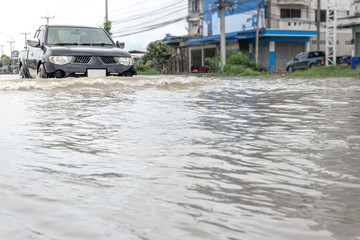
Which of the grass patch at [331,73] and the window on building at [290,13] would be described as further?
the window on building at [290,13]

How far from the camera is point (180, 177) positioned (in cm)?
238

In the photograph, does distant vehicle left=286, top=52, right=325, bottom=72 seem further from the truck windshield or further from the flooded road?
the flooded road

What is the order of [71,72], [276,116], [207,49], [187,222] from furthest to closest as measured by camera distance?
[207,49] → [71,72] → [276,116] → [187,222]

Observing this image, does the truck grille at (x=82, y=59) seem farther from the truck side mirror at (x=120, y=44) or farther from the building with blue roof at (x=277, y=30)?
the building with blue roof at (x=277, y=30)

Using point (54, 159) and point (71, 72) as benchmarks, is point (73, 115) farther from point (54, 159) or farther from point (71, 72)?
point (71, 72)

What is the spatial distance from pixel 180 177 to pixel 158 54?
4505cm

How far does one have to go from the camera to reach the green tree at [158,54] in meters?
46.6

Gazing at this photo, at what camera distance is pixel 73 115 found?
5.12 metres

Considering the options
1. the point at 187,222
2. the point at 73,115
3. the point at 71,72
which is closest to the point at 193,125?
the point at 73,115

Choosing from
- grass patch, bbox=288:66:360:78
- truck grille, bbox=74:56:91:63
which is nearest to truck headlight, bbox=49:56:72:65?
truck grille, bbox=74:56:91:63

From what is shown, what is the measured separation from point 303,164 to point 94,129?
2009 millimetres

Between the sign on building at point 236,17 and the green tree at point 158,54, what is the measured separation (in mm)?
4263

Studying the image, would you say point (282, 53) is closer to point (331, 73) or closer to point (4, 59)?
point (331, 73)

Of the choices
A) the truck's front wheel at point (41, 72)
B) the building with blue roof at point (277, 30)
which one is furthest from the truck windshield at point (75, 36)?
the building with blue roof at point (277, 30)
